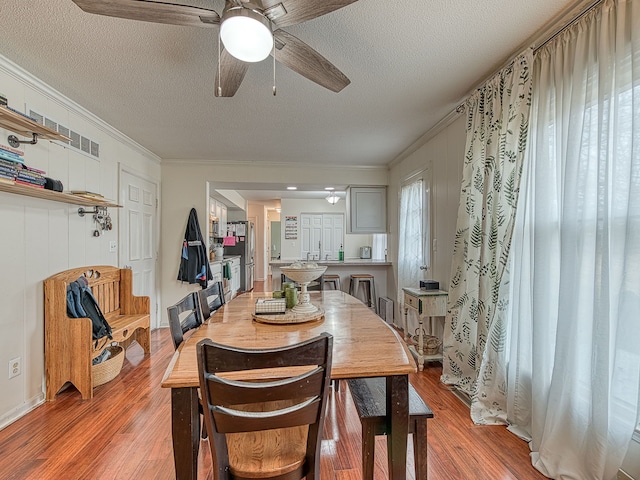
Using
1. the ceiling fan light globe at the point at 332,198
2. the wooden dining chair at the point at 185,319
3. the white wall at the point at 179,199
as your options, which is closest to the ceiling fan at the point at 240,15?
the wooden dining chair at the point at 185,319

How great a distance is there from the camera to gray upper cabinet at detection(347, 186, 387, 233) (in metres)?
4.99

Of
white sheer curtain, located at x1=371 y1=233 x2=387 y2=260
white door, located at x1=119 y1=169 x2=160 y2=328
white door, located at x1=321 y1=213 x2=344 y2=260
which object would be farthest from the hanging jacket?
white door, located at x1=321 y1=213 x2=344 y2=260

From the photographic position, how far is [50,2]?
1.58m

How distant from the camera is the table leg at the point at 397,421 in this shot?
124cm

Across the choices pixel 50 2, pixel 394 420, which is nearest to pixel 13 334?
pixel 50 2

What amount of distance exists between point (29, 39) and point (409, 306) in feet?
11.4

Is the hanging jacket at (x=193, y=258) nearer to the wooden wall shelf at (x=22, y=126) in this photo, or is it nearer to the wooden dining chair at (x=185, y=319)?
the wooden wall shelf at (x=22, y=126)

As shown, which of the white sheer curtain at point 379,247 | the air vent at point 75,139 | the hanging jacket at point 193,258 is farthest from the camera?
the white sheer curtain at point 379,247

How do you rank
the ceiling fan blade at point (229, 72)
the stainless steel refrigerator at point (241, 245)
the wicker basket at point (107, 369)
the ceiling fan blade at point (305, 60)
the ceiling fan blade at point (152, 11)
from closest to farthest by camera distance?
the ceiling fan blade at point (152, 11) → the ceiling fan blade at point (305, 60) → the ceiling fan blade at point (229, 72) → the wicker basket at point (107, 369) → the stainless steel refrigerator at point (241, 245)

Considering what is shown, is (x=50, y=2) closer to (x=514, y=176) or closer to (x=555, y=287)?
(x=514, y=176)

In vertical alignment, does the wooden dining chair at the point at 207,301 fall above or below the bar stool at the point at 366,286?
above

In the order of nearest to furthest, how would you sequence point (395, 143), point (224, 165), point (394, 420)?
point (394, 420)
point (395, 143)
point (224, 165)

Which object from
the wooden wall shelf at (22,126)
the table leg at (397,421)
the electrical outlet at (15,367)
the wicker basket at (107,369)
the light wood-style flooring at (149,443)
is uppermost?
the wooden wall shelf at (22,126)

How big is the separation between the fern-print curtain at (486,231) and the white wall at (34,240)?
317 centimetres
